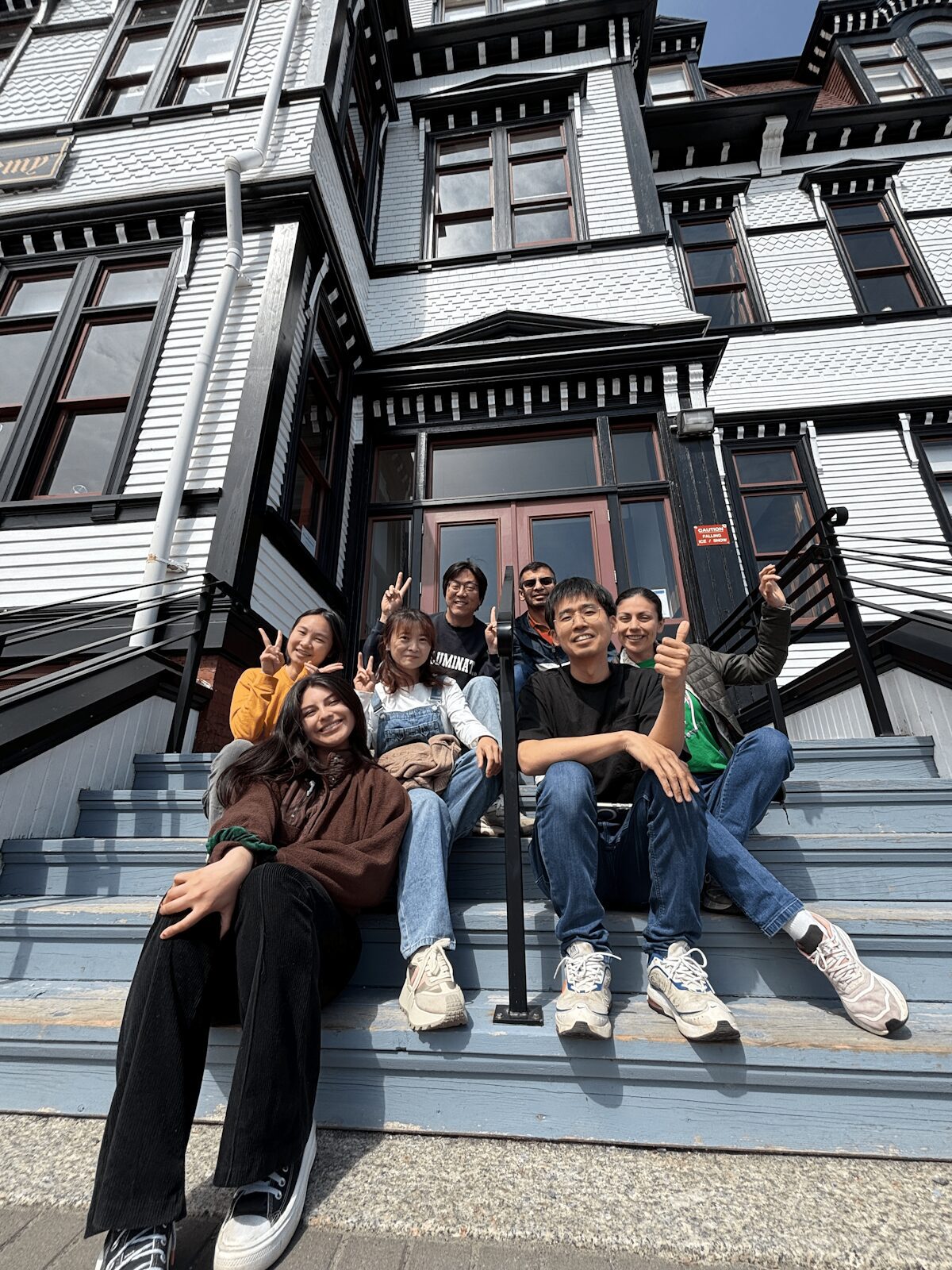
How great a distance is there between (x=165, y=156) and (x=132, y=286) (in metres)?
1.48

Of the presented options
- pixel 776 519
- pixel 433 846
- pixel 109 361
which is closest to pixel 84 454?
pixel 109 361

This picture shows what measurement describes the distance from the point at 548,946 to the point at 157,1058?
108 cm

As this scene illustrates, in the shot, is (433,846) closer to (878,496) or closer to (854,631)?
(854,631)

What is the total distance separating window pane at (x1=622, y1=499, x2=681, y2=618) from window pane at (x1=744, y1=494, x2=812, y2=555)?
1372 mm

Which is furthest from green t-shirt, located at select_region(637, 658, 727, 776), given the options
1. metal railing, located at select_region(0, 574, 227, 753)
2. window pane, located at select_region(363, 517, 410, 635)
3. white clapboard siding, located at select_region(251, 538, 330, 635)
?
window pane, located at select_region(363, 517, 410, 635)

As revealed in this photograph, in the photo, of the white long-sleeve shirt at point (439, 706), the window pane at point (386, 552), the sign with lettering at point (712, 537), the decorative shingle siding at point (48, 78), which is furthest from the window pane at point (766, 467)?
the decorative shingle siding at point (48, 78)

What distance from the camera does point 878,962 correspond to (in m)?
1.70

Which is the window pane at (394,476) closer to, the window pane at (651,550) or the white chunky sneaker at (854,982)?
the window pane at (651,550)

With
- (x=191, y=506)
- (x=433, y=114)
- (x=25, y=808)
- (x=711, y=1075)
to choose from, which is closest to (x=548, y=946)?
(x=711, y=1075)

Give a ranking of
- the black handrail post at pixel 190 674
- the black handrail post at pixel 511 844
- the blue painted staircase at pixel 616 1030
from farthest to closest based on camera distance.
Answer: the black handrail post at pixel 190 674 → the black handrail post at pixel 511 844 → the blue painted staircase at pixel 616 1030

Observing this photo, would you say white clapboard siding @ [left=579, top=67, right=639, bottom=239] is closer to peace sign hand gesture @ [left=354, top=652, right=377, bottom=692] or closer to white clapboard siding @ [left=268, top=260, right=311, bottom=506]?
white clapboard siding @ [left=268, top=260, right=311, bottom=506]

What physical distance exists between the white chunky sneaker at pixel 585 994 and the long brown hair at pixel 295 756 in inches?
33.6

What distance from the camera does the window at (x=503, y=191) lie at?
24.4 ft

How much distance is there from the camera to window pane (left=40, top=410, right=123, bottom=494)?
16.2ft
